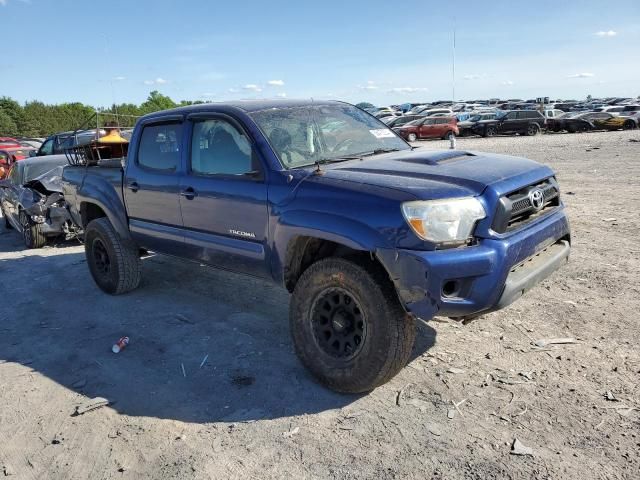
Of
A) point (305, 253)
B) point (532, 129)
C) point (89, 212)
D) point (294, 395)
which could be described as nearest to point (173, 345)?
point (294, 395)

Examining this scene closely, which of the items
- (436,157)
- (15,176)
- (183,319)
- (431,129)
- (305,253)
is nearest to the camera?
(305,253)

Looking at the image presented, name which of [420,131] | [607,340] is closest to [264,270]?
[607,340]

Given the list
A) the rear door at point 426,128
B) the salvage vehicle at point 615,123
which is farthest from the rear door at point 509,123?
the salvage vehicle at point 615,123

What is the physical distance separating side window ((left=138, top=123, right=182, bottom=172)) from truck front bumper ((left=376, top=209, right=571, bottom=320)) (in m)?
2.41

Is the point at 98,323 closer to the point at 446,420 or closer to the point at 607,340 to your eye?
the point at 446,420

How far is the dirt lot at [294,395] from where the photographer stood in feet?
9.00

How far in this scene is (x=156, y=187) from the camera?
184 inches

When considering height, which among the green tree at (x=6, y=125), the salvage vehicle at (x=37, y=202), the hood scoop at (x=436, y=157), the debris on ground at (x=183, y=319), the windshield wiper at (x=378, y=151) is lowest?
the debris on ground at (x=183, y=319)

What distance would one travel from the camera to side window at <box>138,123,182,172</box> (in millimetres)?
4527

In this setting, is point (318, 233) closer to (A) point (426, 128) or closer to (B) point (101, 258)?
(B) point (101, 258)

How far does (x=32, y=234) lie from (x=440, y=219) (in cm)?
743

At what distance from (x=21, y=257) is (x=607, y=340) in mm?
7747

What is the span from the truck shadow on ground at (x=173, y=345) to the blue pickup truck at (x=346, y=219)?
0.41 metres

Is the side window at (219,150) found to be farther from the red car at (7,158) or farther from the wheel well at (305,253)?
the red car at (7,158)
